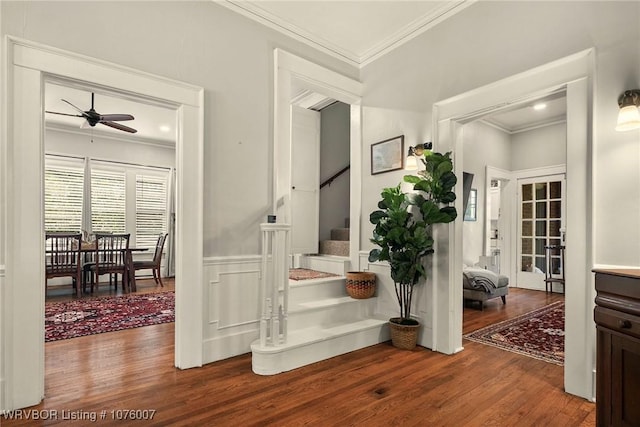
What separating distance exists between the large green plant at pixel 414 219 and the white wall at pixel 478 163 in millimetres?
3064

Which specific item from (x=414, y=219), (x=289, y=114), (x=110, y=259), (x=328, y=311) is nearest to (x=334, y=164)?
(x=289, y=114)

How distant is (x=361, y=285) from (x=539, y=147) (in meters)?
4.93

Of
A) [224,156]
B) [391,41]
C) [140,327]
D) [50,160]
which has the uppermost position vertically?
[391,41]

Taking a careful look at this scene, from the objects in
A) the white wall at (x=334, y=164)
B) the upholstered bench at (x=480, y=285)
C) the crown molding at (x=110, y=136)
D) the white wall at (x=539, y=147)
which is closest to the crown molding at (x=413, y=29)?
the white wall at (x=334, y=164)

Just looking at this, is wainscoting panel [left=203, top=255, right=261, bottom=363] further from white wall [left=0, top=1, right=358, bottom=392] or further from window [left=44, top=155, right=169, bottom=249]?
window [left=44, top=155, right=169, bottom=249]

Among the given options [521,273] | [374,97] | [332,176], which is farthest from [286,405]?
[521,273]

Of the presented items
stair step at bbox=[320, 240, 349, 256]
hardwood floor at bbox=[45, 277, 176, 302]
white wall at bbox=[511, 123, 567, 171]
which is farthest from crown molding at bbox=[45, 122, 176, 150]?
white wall at bbox=[511, 123, 567, 171]

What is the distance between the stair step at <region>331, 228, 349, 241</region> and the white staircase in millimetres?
1009

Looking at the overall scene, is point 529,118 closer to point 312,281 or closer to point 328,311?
point 312,281

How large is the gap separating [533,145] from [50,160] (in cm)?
890

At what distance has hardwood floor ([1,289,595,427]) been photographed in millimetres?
2025

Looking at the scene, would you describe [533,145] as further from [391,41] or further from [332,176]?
[391,41]

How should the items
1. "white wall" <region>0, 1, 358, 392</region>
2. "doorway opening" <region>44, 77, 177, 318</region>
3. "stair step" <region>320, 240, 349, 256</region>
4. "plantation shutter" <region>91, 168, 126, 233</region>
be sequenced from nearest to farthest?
"white wall" <region>0, 1, 358, 392</region>, "stair step" <region>320, 240, 349, 256</region>, "doorway opening" <region>44, 77, 177, 318</region>, "plantation shutter" <region>91, 168, 126, 233</region>

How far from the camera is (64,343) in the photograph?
3.27m
